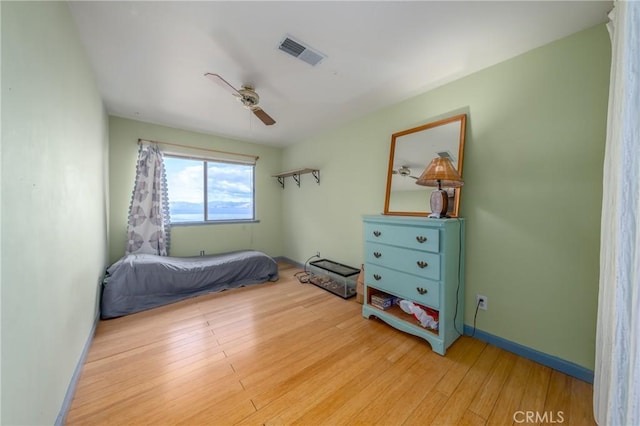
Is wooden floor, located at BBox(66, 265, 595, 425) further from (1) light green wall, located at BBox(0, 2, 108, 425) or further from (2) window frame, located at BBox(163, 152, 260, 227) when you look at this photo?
(2) window frame, located at BBox(163, 152, 260, 227)

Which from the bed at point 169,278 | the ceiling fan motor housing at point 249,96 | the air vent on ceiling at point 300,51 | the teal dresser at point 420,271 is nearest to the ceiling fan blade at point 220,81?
the ceiling fan motor housing at point 249,96

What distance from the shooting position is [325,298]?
287 centimetres

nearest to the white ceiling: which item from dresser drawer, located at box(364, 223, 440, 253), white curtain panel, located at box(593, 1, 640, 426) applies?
white curtain panel, located at box(593, 1, 640, 426)

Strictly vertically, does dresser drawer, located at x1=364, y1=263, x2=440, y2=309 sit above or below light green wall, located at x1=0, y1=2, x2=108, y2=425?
below

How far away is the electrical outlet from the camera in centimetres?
197

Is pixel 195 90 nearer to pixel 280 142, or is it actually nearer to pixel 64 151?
pixel 64 151

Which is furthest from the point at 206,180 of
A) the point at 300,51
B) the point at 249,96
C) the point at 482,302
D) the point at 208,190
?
the point at 482,302

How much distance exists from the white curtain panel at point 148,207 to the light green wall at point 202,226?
0.44 ft

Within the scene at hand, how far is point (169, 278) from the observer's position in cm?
274

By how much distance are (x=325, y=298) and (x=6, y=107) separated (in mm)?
2804

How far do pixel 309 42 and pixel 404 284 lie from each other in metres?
2.16

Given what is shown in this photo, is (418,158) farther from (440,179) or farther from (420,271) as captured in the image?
(420,271)

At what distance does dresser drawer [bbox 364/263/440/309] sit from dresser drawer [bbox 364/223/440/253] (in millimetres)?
280

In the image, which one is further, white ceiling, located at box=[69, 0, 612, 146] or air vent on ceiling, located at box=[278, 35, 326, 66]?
air vent on ceiling, located at box=[278, 35, 326, 66]
